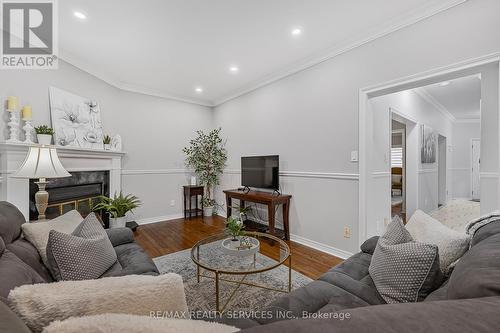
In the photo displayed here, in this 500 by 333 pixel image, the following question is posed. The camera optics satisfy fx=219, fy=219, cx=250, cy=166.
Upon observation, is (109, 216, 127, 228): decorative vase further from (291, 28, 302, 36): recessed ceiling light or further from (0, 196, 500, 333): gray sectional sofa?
(291, 28, 302, 36): recessed ceiling light

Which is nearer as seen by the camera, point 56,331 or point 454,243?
point 56,331

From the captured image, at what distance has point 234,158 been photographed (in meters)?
4.57

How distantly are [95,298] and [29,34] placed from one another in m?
3.30

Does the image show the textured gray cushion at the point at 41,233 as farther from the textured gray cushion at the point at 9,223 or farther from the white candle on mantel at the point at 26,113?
the white candle on mantel at the point at 26,113

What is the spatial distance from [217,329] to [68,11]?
9.76 ft

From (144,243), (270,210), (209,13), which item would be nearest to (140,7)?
(209,13)

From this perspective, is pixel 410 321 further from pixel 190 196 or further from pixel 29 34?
pixel 190 196

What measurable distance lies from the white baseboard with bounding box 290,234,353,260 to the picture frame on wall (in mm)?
3058

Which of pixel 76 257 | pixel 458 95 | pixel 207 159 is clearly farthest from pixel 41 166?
pixel 458 95

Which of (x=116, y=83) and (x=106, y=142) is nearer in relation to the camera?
(x=106, y=142)

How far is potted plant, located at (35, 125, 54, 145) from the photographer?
2494 millimetres

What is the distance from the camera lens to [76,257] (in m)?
1.28

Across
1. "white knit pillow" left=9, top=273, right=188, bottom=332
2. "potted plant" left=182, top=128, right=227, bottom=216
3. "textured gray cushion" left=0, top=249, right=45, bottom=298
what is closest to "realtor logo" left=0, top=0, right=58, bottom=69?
"textured gray cushion" left=0, top=249, right=45, bottom=298

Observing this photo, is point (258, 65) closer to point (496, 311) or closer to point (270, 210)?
point (270, 210)
